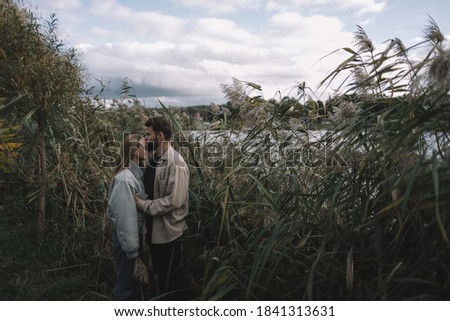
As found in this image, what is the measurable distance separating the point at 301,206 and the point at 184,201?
961 mm

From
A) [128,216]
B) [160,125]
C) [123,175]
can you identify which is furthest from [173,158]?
[128,216]

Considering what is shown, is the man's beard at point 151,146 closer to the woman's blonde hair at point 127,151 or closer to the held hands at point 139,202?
the woman's blonde hair at point 127,151

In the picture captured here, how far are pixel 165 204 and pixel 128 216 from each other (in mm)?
292

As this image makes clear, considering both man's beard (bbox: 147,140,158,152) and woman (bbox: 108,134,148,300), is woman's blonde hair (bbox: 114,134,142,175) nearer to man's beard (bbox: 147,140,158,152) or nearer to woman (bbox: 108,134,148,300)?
woman (bbox: 108,134,148,300)

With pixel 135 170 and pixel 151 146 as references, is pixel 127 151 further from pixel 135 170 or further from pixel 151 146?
pixel 151 146

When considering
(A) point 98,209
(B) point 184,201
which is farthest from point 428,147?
(A) point 98,209

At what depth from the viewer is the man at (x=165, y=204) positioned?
138 inches

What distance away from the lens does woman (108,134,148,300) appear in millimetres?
3402

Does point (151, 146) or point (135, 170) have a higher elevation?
point (151, 146)

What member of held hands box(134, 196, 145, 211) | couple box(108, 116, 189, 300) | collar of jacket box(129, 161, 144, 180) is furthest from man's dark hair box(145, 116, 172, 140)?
held hands box(134, 196, 145, 211)

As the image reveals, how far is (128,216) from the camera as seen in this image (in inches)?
134

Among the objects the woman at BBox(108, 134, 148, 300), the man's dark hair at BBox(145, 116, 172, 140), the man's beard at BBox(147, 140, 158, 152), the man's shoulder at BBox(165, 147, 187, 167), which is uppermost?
the man's dark hair at BBox(145, 116, 172, 140)
